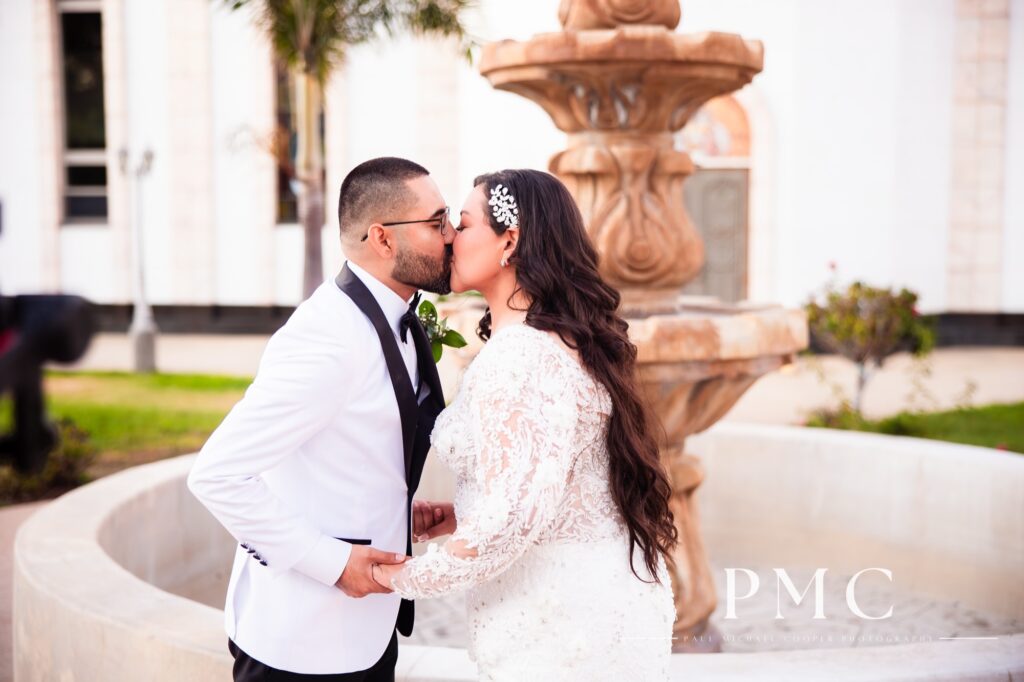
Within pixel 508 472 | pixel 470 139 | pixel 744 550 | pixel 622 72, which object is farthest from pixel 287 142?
pixel 508 472

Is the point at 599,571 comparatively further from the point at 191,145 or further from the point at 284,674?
the point at 191,145

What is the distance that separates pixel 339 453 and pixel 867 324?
33.3ft

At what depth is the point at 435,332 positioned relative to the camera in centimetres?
332

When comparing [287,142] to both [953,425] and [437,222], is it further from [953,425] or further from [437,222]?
[437,222]

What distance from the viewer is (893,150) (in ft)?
61.0

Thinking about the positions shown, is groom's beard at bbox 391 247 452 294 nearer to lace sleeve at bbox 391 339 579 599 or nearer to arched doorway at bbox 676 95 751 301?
lace sleeve at bbox 391 339 579 599

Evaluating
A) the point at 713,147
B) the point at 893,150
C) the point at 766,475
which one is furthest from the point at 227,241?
the point at 766,475

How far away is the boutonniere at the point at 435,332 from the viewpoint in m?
3.30

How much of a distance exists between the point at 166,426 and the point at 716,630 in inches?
320

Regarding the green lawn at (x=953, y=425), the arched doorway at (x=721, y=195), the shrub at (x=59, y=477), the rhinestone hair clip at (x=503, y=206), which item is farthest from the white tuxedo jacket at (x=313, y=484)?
the arched doorway at (x=721, y=195)

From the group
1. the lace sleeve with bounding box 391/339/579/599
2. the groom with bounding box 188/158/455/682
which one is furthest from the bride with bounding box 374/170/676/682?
the groom with bounding box 188/158/455/682

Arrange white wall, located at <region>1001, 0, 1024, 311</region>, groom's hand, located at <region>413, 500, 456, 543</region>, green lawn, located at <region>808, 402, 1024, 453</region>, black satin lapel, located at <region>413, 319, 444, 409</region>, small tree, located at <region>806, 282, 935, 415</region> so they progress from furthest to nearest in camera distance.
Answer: white wall, located at <region>1001, 0, 1024, 311</region>
small tree, located at <region>806, 282, 935, 415</region>
green lawn, located at <region>808, 402, 1024, 453</region>
groom's hand, located at <region>413, 500, 456, 543</region>
black satin lapel, located at <region>413, 319, 444, 409</region>

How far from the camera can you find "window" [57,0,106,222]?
72.9 ft

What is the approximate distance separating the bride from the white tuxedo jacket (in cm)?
15
